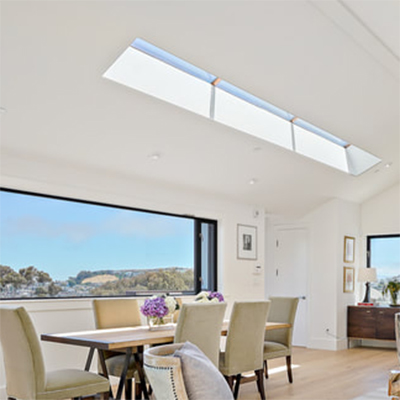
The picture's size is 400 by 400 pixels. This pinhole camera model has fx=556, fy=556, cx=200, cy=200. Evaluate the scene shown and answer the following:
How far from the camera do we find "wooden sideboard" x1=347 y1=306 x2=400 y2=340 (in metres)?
8.38

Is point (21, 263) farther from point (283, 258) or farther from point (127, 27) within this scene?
point (283, 258)

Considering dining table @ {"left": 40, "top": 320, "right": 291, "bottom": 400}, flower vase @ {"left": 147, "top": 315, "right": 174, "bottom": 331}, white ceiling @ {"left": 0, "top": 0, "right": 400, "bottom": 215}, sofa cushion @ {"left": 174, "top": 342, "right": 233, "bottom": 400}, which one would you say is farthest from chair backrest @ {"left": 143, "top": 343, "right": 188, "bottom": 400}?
flower vase @ {"left": 147, "top": 315, "right": 174, "bottom": 331}

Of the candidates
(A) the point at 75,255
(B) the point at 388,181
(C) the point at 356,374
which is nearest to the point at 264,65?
(A) the point at 75,255

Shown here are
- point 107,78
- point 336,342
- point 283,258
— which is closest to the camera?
point 107,78

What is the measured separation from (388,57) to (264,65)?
1.20 meters

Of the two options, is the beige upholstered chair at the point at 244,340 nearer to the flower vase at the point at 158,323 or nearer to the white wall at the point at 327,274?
the flower vase at the point at 158,323

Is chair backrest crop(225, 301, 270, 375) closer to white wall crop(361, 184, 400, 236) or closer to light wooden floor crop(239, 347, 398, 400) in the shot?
light wooden floor crop(239, 347, 398, 400)

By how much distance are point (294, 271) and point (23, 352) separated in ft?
20.1

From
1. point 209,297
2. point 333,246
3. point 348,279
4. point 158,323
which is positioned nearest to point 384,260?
point 348,279

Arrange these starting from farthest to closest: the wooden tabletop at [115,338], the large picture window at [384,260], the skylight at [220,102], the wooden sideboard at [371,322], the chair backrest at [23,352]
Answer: the large picture window at [384,260] < the wooden sideboard at [371,322] < the skylight at [220,102] < the wooden tabletop at [115,338] < the chair backrest at [23,352]

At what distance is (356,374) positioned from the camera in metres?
6.48

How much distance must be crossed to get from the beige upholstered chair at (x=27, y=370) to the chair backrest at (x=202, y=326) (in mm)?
757

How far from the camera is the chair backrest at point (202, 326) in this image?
13.7 ft

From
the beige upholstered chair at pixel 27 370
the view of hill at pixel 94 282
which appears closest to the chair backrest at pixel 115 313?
the view of hill at pixel 94 282
